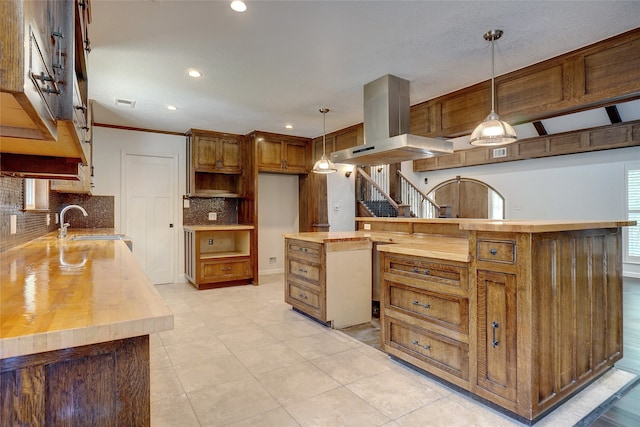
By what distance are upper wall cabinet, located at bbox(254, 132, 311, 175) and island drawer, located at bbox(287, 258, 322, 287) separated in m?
2.09

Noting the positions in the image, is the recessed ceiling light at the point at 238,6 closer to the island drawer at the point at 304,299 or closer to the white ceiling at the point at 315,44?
the white ceiling at the point at 315,44

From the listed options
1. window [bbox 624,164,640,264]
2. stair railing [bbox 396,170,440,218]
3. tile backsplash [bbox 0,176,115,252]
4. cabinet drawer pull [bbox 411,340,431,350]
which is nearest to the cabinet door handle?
cabinet drawer pull [bbox 411,340,431,350]

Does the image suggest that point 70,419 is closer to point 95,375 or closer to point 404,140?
point 95,375

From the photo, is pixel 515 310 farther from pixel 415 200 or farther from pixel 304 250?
pixel 415 200

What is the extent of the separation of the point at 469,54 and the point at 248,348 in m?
3.11

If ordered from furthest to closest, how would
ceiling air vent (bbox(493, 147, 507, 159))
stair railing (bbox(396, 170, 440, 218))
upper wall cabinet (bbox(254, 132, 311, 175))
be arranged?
stair railing (bbox(396, 170, 440, 218))
ceiling air vent (bbox(493, 147, 507, 159))
upper wall cabinet (bbox(254, 132, 311, 175))

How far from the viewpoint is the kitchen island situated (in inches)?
30.4

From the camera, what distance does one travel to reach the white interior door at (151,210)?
Answer: 525cm

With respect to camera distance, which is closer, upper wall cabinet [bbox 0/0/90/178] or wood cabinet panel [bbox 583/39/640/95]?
upper wall cabinet [bbox 0/0/90/178]

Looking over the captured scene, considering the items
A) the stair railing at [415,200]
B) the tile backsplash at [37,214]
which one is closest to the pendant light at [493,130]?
the tile backsplash at [37,214]

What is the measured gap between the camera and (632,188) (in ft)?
20.2

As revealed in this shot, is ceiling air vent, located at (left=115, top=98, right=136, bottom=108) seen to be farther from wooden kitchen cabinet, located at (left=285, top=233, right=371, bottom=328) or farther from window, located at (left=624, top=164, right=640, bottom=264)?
window, located at (left=624, top=164, right=640, bottom=264)

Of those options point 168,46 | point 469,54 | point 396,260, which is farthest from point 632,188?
point 168,46

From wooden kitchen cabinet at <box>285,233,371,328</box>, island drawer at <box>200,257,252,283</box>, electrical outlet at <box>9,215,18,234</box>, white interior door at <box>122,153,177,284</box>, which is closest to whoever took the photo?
electrical outlet at <box>9,215,18,234</box>
